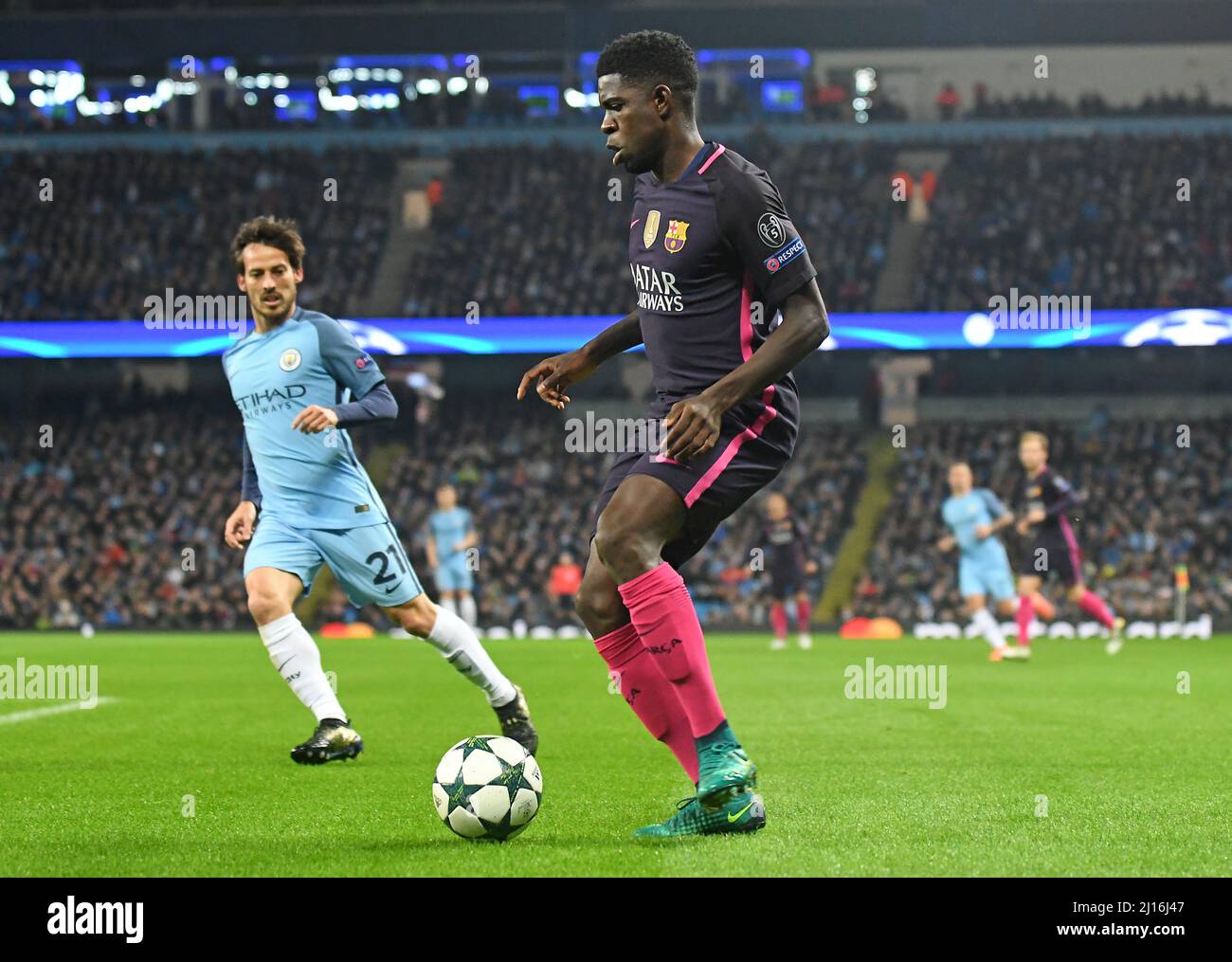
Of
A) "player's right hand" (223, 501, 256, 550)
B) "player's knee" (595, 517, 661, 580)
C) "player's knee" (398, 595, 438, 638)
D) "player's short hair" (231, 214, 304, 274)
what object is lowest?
"player's knee" (398, 595, 438, 638)

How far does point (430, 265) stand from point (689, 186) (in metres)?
26.2

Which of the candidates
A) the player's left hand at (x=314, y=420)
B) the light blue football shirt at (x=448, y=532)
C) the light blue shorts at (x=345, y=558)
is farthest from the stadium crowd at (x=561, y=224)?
the player's left hand at (x=314, y=420)

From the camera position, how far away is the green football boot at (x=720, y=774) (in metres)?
4.84

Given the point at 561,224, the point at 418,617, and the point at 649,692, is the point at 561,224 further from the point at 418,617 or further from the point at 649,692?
the point at 649,692

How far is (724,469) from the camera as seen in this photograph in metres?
4.99

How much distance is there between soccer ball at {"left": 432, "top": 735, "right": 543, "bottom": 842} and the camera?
16.1 feet

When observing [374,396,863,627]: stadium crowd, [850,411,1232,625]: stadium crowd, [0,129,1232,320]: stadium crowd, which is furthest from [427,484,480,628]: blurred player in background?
[0,129,1232,320]: stadium crowd

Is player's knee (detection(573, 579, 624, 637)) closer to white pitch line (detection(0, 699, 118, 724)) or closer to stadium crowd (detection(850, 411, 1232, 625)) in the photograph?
white pitch line (detection(0, 699, 118, 724))

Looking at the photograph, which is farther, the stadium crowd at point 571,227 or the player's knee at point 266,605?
the stadium crowd at point 571,227

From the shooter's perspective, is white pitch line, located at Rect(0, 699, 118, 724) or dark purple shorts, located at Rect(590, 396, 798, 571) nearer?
dark purple shorts, located at Rect(590, 396, 798, 571)

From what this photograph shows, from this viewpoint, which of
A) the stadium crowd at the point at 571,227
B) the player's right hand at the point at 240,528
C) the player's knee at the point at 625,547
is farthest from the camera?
the stadium crowd at the point at 571,227

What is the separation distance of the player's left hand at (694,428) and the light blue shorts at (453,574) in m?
16.9

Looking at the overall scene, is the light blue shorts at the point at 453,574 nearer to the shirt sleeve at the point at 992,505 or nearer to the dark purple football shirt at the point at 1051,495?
the shirt sleeve at the point at 992,505
